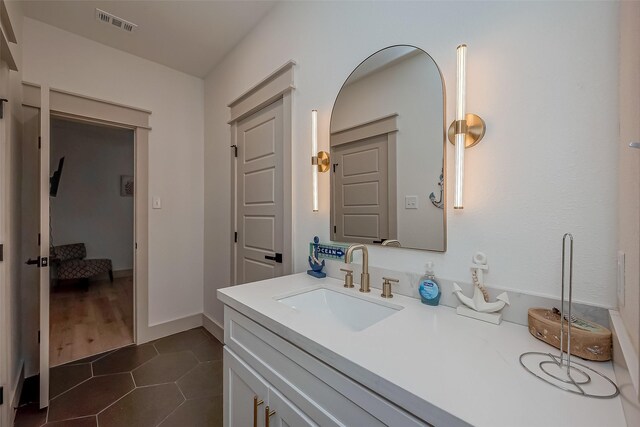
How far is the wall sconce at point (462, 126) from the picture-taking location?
978 mm

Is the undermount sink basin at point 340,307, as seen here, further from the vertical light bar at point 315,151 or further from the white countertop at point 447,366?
the vertical light bar at point 315,151

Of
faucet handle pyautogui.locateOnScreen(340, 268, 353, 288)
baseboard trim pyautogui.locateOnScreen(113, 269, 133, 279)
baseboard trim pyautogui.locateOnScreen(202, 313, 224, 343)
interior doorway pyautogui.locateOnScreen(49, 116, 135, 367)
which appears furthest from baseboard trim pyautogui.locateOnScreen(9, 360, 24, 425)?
baseboard trim pyautogui.locateOnScreen(113, 269, 133, 279)

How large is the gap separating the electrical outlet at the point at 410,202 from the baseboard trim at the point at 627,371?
2.20 feet

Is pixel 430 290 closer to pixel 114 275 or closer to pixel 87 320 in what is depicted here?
pixel 87 320

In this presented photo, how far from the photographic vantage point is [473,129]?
3.24 ft

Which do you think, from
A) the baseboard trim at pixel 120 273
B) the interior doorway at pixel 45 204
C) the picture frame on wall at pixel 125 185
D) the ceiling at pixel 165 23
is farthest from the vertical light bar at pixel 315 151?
the baseboard trim at pixel 120 273

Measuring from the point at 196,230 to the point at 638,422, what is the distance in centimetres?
309

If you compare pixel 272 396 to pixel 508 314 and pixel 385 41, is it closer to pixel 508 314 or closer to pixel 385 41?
pixel 508 314

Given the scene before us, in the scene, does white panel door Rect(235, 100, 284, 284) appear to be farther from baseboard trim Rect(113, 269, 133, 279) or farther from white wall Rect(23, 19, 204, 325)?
baseboard trim Rect(113, 269, 133, 279)

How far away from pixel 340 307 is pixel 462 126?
915 millimetres

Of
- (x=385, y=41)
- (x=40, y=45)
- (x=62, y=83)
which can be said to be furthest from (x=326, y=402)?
(x=40, y=45)

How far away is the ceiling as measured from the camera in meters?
1.91

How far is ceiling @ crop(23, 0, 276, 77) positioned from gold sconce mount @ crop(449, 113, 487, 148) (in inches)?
69.3

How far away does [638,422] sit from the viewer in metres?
0.42
